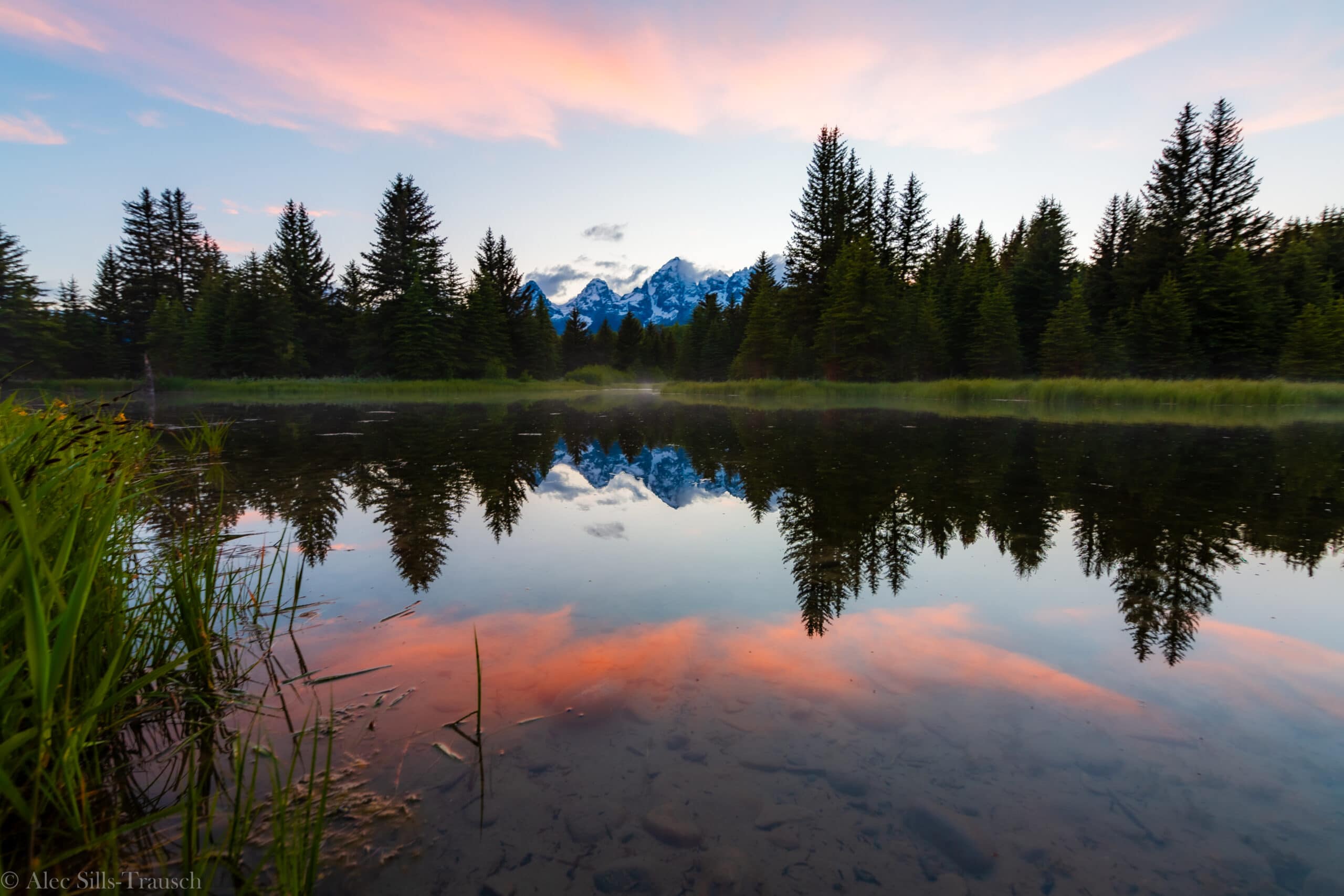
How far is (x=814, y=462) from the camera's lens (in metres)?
10.2

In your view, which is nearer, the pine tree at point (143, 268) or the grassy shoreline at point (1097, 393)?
the grassy shoreline at point (1097, 393)

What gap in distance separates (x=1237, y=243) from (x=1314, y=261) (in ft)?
16.3

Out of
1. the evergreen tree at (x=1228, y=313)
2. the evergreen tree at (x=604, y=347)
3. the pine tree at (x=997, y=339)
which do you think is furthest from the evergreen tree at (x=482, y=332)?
the evergreen tree at (x=1228, y=313)

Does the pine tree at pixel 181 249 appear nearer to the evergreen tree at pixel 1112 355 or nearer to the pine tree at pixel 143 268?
the pine tree at pixel 143 268

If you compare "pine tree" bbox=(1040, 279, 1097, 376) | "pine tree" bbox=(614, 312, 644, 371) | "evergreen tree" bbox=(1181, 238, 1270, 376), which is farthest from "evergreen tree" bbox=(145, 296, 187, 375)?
"evergreen tree" bbox=(1181, 238, 1270, 376)

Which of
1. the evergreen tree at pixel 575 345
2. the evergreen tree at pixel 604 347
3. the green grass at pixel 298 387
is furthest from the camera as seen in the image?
the evergreen tree at pixel 604 347

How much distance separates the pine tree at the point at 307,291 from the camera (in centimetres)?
4547

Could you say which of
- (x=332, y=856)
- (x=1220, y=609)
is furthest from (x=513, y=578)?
(x=1220, y=609)

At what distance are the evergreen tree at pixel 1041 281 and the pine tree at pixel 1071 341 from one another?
14.5 ft

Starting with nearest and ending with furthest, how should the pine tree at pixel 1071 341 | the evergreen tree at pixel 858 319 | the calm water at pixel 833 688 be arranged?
1. the calm water at pixel 833 688
2. the evergreen tree at pixel 858 319
3. the pine tree at pixel 1071 341

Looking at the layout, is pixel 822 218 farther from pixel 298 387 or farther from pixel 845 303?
pixel 298 387

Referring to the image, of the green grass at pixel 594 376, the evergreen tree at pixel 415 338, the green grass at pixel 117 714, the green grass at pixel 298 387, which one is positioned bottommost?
the green grass at pixel 117 714

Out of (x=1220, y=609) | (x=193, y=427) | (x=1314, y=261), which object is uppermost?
(x=1314, y=261)

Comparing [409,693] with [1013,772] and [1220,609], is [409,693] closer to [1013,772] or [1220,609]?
[1013,772]
